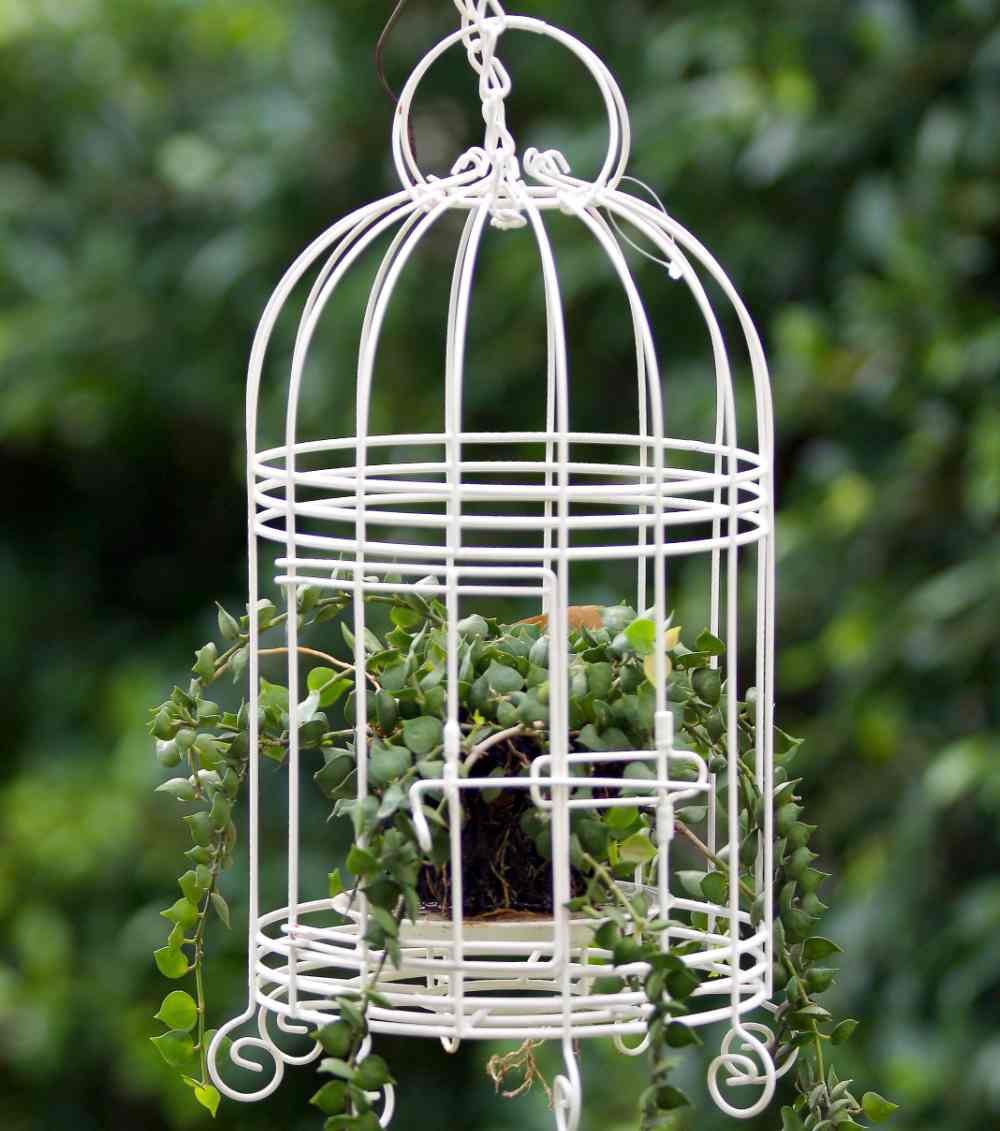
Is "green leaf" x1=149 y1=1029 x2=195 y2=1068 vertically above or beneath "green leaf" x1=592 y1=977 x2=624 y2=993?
above

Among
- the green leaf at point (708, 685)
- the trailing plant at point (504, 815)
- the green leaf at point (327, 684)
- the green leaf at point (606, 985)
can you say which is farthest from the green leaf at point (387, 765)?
the green leaf at point (606, 985)

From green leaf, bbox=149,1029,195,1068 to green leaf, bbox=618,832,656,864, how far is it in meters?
0.34

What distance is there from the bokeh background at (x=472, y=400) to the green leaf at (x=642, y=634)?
1026mm

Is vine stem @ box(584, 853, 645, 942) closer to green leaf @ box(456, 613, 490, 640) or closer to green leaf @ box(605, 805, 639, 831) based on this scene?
green leaf @ box(605, 805, 639, 831)

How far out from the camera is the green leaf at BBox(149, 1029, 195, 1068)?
1144mm

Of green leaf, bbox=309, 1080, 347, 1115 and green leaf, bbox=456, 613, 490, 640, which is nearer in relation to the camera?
green leaf, bbox=309, 1080, 347, 1115

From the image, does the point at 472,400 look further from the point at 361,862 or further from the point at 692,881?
the point at 361,862

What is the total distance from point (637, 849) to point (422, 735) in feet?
0.49

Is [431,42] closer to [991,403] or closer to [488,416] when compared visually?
[488,416]

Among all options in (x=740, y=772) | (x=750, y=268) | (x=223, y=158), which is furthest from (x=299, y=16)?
(x=740, y=772)

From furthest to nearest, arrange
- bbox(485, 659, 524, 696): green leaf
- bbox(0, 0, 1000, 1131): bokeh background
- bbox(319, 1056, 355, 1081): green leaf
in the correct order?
bbox(0, 0, 1000, 1131): bokeh background
bbox(485, 659, 524, 696): green leaf
bbox(319, 1056, 355, 1081): green leaf

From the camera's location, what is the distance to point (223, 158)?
2.71 m

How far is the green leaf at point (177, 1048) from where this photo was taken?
1.14m

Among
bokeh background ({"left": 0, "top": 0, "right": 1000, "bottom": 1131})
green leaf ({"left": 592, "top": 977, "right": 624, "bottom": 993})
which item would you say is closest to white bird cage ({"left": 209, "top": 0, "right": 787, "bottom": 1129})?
green leaf ({"left": 592, "top": 977, "right": 624, "bottom": 993})
